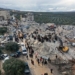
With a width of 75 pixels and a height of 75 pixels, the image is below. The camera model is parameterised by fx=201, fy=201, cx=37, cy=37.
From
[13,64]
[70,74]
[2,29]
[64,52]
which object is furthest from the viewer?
[2,29]

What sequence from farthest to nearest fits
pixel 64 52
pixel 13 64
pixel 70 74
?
1. pixel 64 52
2. pixel 70 74
3. pixel 13 64

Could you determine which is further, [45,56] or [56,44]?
[56,44]

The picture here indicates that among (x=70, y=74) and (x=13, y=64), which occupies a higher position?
(x=13, y=64)

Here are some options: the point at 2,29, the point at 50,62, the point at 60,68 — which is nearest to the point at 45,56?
the point at 50,62

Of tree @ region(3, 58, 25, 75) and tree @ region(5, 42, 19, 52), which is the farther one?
tree @ region(5, 42, 19, 52)

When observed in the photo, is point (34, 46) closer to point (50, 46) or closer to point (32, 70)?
point (50, 46)

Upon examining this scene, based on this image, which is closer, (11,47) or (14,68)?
(14,68)

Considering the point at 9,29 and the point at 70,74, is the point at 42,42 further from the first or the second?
the point at 9,29

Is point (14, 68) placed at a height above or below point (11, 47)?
below

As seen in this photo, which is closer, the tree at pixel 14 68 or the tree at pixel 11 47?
the tree at pixel 14 68
